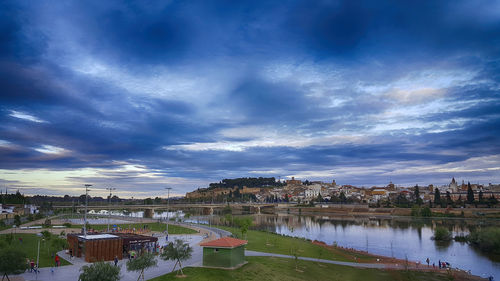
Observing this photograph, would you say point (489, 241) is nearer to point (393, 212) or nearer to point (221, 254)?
point (221, 254)

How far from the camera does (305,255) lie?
42.7 m

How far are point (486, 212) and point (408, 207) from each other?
2760 cm

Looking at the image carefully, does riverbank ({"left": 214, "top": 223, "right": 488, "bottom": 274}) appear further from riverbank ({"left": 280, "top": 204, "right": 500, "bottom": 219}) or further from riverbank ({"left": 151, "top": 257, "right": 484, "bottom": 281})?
riverbank ({"left": 280, "top": 204, "right": 500, "bottom": 219})

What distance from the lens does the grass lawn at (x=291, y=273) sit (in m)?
27.7

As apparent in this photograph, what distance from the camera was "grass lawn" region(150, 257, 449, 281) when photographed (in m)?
27.7

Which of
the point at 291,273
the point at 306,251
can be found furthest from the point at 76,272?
the point at 306,251

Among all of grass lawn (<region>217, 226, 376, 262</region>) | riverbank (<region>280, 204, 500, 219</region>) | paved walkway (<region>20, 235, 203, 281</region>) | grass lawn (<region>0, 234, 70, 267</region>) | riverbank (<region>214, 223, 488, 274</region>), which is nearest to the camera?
paved walkway (<region>20, 235, 203, 281</region>)

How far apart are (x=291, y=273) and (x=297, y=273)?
2.41 feet

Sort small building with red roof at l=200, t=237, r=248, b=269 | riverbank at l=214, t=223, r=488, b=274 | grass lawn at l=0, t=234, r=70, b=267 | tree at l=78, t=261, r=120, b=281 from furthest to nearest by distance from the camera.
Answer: riverbank at l=214, t=223, r=488, b=274 < grass lawn at l=0, t=234, r=70, b=267 < small building with red roof at l=200, t=237, r=248, b=269 < tree at l=78, t=261, r=120, b=281

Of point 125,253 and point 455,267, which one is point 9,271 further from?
point 455,267

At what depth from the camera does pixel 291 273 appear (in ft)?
105

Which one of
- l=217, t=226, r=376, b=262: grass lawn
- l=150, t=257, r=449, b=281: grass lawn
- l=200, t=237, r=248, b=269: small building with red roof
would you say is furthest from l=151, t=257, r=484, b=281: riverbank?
l=217, t=226, r=376, b=262: grass lawn

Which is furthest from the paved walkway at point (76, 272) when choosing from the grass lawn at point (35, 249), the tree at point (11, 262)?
the tree at point (11, 262)

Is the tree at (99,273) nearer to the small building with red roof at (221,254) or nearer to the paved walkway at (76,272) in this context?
the paved walkway at (76,272)
